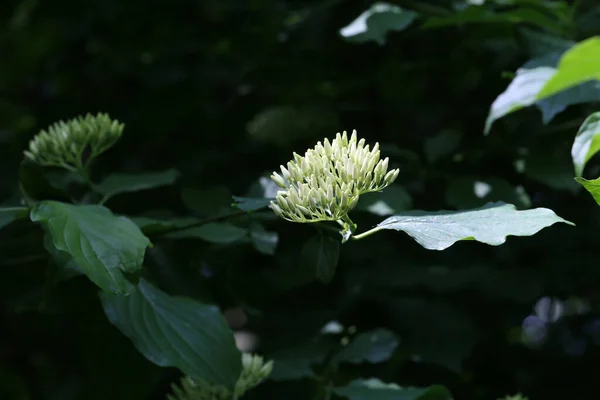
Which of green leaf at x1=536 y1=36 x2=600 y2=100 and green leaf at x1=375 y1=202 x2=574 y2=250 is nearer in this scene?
green leaf at x1=536 y1=36 x2=600 y2=100

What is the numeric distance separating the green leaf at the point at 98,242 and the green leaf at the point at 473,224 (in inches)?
12.3

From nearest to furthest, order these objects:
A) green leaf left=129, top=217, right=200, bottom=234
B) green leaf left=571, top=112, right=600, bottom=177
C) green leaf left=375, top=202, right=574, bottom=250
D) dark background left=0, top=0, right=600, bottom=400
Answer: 1. green leaf left=375, top=202, right=574, bottom=250
2. green leaf left=571, top=112, right=600, bottom=177
3. green leaf left=129, top=217, right=200, bottom=234
4. dark background left=0, top=0, right=600, bottom=400

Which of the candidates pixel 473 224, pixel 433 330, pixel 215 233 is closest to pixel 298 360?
pixel 215 233

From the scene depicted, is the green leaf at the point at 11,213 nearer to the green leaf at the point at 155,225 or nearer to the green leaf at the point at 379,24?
the green leaf at the point at 155,225

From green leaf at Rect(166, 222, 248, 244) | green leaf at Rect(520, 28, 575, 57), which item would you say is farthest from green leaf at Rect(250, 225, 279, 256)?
green leaf at Rect(520, 28, 575, 57)

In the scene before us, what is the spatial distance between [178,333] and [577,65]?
634 millimetres

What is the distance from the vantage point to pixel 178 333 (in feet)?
3.00

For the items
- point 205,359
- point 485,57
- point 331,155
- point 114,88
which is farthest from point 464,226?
point 114,88

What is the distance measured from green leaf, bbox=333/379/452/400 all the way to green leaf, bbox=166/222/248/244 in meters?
0.29

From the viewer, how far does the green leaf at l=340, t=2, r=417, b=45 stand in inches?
49.7

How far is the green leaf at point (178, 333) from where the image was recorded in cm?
88

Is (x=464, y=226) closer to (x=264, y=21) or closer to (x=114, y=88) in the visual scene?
(x=264, y=21)

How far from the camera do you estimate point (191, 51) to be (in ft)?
7.00

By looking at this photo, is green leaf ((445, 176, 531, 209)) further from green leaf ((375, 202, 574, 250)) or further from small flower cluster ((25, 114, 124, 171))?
small flower cluster ((25, 114, 124, 171))
